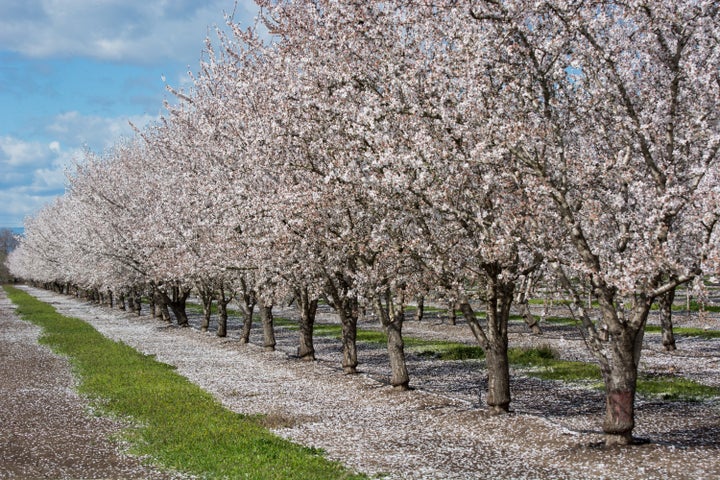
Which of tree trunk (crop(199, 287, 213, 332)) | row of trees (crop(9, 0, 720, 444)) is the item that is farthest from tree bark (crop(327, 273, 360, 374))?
tree trunk (crop(199, 287, 213, 332))

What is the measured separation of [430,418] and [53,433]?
9.77 meters

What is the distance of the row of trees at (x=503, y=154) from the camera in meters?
13.8

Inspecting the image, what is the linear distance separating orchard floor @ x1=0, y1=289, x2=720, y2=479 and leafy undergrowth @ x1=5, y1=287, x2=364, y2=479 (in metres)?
0.73

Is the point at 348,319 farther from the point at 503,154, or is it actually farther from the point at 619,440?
the point at 619,440

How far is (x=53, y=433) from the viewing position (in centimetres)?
1750

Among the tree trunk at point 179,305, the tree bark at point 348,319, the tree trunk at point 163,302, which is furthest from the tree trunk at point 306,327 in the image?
the tree trunk at point 163,302

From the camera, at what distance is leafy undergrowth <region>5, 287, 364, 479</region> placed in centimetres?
1363

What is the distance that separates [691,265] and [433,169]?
18.0 ft

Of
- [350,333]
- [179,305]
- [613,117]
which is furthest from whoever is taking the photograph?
[179,305]

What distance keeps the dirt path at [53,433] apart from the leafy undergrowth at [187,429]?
62 centimetres

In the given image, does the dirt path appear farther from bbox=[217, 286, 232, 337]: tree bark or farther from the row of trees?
bbox=[217, 286, 232, 337]: tree bark

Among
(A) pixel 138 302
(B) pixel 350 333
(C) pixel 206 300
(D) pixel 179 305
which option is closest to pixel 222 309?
(C) pixel 206 300

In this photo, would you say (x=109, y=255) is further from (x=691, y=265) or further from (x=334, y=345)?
(x=691, y=265)

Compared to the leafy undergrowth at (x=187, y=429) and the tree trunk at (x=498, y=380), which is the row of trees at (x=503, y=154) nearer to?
the tree trunk at (x=498, y=380)
